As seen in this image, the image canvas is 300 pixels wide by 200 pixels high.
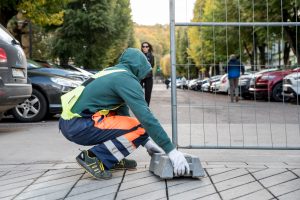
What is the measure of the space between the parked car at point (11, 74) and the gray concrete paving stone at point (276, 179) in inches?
160

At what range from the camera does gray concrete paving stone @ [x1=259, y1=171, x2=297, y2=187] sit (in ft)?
13.8

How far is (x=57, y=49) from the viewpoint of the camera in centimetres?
3625

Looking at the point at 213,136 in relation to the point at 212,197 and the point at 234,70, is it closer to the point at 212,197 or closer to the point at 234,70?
the point at 234,70

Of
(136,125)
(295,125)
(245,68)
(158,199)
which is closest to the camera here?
(158,199)

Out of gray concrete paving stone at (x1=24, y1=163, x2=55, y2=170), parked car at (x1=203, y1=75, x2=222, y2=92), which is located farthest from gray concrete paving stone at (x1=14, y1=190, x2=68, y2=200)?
parked car at (x1=203, y1=75, x2=222, y2=92)

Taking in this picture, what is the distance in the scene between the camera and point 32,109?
9.95 meters

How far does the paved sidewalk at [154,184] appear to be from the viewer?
3883 mm

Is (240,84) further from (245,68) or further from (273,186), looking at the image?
(273,186)

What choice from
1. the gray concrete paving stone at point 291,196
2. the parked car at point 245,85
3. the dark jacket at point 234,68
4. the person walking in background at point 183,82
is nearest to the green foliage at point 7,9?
the parked car at point 245,85

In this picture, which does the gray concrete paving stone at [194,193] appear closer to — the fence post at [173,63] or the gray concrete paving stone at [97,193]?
the gray concrete paving stone at [97,193]

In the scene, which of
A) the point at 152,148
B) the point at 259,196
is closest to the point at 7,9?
the point at 152,148

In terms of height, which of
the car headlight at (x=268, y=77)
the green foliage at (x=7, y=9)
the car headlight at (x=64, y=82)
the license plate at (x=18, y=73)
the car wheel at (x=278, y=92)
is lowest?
the car wheel at (x=278, y=92)

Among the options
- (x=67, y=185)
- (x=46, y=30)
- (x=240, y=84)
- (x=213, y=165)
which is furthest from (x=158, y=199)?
(x=46, y=30)

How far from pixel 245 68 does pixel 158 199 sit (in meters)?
3.02
